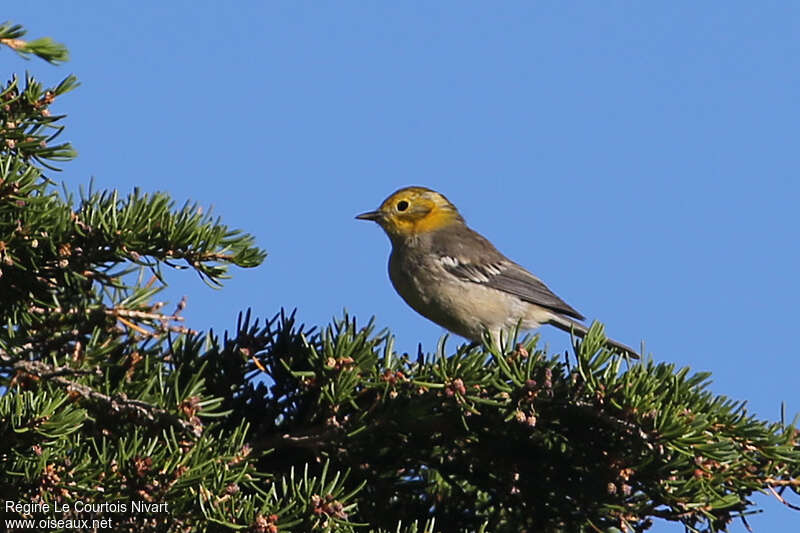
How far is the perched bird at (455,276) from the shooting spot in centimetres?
771

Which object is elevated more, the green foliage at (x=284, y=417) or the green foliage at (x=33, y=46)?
the green foliage at (x=33, y=46)

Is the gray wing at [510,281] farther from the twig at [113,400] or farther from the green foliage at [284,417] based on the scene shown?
the twig at [113,400]

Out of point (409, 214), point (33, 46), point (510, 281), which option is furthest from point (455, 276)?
point (33, 46)

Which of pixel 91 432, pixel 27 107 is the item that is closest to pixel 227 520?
pixel 91 432

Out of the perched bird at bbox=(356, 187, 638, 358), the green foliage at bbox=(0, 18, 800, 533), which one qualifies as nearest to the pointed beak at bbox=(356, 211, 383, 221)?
the perched bird at bbox=(356, 187, 638, 358)

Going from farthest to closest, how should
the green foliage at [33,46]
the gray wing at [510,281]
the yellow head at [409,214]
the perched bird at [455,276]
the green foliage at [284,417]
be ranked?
the yellow head at [409,214] < the gray wing at [510,281] < the perched bird at [455,276] < the green foliage at [284,417] < the green foliage at [33,46]

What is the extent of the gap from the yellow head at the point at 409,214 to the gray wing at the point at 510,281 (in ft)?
2.09

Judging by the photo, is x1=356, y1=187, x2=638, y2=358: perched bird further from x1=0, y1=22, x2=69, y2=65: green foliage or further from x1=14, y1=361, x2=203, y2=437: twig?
x1=0, y1=22, x2=69, y2=65: green foliage

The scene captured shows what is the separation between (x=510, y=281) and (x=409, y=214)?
1.08 m

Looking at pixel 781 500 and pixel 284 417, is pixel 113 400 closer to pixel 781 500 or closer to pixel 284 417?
pixel 284 417

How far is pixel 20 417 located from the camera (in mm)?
2975

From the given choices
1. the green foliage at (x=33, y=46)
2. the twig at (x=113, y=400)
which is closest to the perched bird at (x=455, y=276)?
the twig at (x=113, y=400)

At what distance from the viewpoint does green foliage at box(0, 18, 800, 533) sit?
3.06m

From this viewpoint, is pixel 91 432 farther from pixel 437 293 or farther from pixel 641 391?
pixel 437 293
